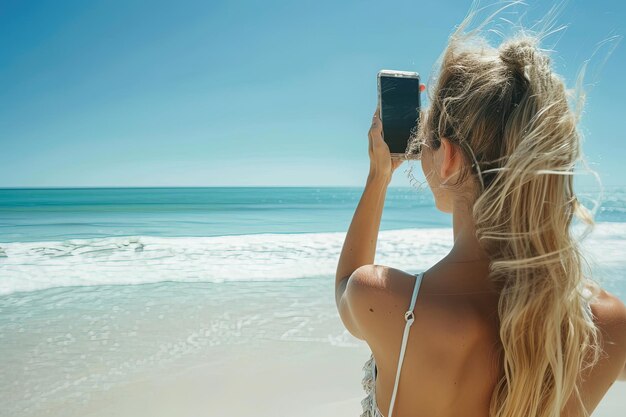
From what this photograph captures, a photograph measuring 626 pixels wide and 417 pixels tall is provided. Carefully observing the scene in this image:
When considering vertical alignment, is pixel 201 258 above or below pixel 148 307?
above

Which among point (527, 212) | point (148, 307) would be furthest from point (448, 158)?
point (148, 307)

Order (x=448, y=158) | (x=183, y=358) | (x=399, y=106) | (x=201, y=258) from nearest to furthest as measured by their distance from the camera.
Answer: (x=448, y=158) < (x=399, y=106) < (x=183, y=358) < (x=201, y=258)

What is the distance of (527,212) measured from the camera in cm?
93

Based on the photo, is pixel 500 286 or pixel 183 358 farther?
pixel 183 358

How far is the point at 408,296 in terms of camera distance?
35.4 inches

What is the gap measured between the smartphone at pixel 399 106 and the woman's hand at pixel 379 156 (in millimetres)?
20

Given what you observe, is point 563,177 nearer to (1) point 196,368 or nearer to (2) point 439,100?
(2) point 439,100

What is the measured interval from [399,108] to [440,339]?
63cm

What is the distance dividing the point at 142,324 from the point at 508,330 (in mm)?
4852

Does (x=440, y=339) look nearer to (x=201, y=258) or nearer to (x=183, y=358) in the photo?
(x=183, y=358)

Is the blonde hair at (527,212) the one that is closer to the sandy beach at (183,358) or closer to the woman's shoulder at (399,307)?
the woman's shoulder at (399,307)

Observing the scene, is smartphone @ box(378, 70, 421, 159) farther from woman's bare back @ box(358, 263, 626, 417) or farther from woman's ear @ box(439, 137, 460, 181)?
woman's bare back @ box(358, 263, 626, 417)

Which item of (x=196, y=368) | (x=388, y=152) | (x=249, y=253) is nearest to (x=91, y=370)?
(x=196, y=368)

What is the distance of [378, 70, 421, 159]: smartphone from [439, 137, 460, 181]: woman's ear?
21 centimetres
